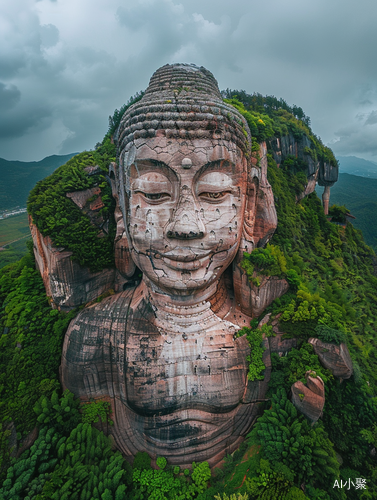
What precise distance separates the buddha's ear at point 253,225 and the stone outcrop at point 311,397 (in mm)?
2056

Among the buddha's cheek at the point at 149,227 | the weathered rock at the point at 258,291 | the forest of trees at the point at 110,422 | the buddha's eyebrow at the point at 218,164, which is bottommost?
the forest of trees at the point at 110,422

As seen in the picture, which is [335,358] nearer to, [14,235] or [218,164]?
[218,164]

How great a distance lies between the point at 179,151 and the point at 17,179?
60.7 meters

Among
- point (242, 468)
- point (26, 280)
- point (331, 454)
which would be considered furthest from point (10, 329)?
point (331, 454)

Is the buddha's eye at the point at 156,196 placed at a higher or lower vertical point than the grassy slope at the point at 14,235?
higher

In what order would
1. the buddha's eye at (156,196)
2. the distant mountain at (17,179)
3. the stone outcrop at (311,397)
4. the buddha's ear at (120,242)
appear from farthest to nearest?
the distant mountain at (17,179), the buddha's ear at (120,242), the buddha's eye at (156,196), the stone outcrop at (311,397)

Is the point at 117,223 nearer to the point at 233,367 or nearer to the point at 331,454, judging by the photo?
the point at 233,367

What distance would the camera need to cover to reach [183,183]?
5.74 metres

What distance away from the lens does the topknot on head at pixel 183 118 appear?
225 inches

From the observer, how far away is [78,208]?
7918 mm

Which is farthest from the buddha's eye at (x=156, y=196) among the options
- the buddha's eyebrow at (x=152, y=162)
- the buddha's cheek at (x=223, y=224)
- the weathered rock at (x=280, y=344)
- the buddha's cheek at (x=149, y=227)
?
the weathered rock at (x=280, y=344)

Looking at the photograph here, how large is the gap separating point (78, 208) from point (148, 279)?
314 centimetres

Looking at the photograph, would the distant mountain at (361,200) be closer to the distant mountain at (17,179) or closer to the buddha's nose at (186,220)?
the buddha's nose at (186,220)

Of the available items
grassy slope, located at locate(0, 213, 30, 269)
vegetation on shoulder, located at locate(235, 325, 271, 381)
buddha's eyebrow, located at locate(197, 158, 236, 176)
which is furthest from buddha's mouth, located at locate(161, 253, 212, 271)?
grassy slope, located at locate(0, 213, 30, 269)
